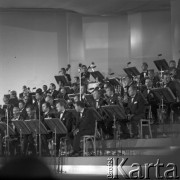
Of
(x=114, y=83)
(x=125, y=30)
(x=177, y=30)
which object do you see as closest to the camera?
(x=114, y=83)

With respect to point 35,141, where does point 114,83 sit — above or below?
above

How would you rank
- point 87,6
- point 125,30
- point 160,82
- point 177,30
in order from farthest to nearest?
point 125,30
point 87,6
point 177,30
point 160,82

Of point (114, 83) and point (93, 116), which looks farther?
point (114, 83)

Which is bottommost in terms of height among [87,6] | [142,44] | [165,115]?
[165,115]

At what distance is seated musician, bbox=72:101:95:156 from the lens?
9.88 meters

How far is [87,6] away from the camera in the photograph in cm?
1706

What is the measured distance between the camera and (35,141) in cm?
1110

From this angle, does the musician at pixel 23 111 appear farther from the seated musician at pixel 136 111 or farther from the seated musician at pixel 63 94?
the seated musician at pixel 136 111

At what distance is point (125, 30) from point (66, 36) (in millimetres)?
1922

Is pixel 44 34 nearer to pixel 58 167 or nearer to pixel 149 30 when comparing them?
pixel 149 30

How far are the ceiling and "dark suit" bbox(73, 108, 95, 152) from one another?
692 cm

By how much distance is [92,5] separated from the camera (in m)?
16.9

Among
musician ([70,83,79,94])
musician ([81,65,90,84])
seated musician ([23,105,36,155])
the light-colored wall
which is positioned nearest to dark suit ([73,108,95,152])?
seated musician ([23,105,36,155])

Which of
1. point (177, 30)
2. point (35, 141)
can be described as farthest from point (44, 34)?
point (35, 141)
